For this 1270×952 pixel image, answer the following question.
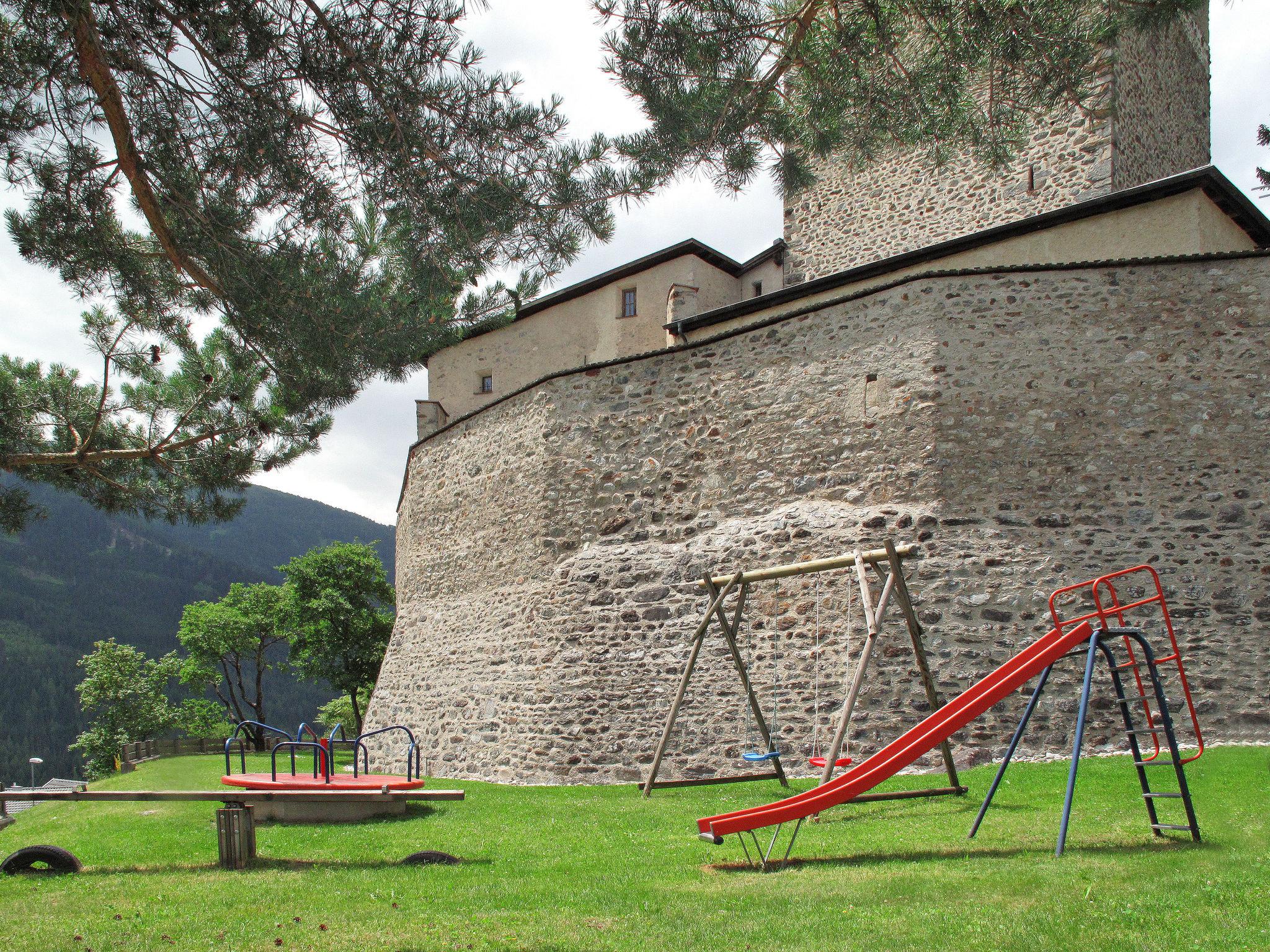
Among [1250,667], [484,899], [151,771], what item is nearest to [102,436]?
[484,899]

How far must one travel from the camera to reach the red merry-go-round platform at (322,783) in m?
8.98

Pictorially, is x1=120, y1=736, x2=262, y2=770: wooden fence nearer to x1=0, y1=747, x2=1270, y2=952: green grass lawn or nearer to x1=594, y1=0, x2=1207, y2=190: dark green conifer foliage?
x1=0, y1=747, x2=1270, y2=952: green grass lawn

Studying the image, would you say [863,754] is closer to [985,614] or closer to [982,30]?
[985,614]

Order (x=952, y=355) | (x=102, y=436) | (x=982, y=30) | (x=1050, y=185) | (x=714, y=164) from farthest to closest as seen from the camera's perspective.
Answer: (x=1050, y=185)
(x=952, y=355)
(x=102, y=436)
(x=714, y=164)
(x=982, y=30)

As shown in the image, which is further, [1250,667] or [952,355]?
[952,355]

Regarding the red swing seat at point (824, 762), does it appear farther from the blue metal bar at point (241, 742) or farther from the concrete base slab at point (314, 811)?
the blue metal bar at point (241, 742)

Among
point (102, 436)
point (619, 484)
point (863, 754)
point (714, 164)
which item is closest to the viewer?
point (714, 164)

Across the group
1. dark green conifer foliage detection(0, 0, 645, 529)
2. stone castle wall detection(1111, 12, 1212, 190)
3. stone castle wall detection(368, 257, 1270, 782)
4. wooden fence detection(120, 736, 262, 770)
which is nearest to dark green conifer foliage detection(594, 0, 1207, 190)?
dark green conifer foliage detection(0, 0, 645, 529)

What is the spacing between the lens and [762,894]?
5781mm

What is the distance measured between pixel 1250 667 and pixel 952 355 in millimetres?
4815

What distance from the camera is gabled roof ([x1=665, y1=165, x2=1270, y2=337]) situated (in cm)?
1335

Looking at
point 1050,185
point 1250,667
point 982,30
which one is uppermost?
point 1050,185

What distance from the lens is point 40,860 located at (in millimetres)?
7176

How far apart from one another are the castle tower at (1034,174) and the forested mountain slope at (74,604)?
9030 cm
